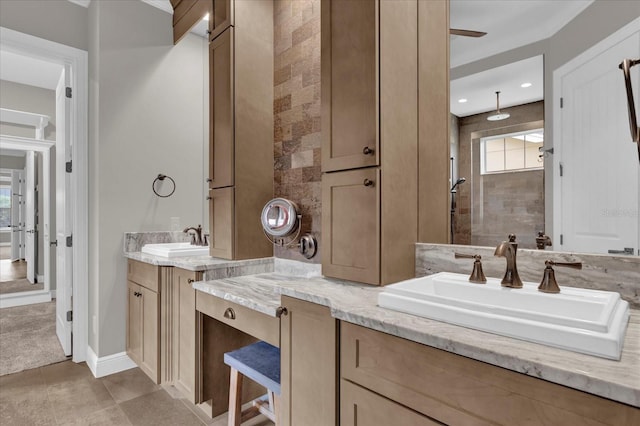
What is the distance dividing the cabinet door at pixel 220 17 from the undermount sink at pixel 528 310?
1928 mm

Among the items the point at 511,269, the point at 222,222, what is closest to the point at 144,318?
the point at 222,222

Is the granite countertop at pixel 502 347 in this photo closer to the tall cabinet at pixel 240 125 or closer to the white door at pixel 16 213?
the tall cabinet at pixel 240 125

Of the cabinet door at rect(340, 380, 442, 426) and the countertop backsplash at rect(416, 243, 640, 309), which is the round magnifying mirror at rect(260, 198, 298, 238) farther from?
the cabinet door at rect(340, 380, 442, 426)

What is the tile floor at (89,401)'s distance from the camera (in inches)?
Answer: 77.1

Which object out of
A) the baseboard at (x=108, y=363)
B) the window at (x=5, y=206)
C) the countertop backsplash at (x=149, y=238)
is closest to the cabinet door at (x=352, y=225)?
the countertop backsplash at (x=149, y=238)

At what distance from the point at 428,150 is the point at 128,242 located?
7.50 ft

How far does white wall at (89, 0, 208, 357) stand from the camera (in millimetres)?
2494

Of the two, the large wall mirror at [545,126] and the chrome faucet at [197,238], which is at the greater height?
the large wall mirror at [545,126]

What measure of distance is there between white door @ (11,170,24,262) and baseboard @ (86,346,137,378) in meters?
3.59

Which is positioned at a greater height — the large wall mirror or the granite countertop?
the large wall mirror

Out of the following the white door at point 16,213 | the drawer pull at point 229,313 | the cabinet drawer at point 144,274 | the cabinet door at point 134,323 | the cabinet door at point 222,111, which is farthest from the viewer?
the white door at point 16,213

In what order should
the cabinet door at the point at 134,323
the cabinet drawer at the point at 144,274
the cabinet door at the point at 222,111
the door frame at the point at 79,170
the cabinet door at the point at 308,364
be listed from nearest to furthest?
the cabinet door at the point at 308,364, the cabinet door at the point at 222,111, the cabinet drawer at the point at 144,274, the cabinet door at the point at 134,323, the door frame at the point at 79,170

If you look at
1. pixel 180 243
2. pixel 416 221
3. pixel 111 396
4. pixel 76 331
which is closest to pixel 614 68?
pixel 416 221

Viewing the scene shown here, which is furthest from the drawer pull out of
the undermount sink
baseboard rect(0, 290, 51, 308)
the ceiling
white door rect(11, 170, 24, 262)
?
white door rect(11, 170, 24, 262)
